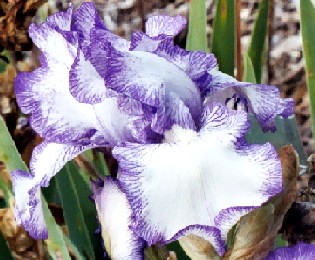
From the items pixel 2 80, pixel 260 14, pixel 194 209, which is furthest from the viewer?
pixel 2 80

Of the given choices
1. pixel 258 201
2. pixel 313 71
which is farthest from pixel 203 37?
pixel 258 201

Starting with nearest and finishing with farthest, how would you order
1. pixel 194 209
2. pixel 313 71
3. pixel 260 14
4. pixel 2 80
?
pixel 194 209, pixel 313 71, pixel 260 14, pixel 2 80

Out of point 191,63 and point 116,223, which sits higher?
point 191,63

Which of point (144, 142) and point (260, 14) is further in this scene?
point (260, 14)

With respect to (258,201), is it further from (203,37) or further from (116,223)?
(203,37)

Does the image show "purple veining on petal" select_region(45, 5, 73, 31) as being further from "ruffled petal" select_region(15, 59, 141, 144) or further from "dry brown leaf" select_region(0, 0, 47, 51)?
"dry brown leaf" select_region(0, 0, 47, 51)

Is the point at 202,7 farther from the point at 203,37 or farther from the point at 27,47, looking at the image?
the point at 27,47

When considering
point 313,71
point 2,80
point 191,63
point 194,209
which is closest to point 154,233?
point 194,209
